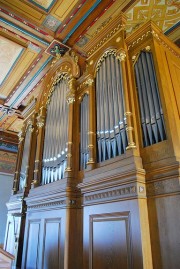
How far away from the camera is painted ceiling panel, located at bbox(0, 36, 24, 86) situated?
16.0ft

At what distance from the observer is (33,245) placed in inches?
143

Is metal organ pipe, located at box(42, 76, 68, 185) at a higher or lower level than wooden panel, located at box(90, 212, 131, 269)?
higher

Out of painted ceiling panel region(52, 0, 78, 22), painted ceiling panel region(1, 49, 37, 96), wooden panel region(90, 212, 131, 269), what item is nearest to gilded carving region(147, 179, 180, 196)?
wooden panel region(90, 212, 131, 269)

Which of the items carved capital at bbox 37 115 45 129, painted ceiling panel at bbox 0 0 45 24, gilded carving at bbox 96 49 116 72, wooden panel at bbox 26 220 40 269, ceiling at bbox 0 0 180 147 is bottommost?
wooden panel at bbox 26 220 40 269

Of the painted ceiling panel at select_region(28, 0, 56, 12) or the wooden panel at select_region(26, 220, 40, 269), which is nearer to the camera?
the wooden panel at select_region(26, 220, 40, 269)

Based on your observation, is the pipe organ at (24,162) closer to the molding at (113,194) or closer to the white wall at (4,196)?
the molding at (113,194)

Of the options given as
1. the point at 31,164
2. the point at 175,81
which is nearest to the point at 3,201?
the point at 31,164

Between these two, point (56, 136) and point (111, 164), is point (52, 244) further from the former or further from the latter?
point (56, 136)

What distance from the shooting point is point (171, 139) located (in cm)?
A: 225

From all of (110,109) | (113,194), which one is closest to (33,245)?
(113,194)

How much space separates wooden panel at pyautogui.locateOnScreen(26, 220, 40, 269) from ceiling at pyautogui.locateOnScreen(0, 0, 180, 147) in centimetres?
321

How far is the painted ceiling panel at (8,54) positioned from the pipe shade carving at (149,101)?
313 cm

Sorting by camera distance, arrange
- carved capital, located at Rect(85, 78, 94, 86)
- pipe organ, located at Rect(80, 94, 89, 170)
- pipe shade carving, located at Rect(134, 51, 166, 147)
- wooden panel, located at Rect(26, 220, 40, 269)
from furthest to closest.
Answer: carved capital, located at Rect(85, 78, 94, 86), wooden panel, located at Rect(26, 220, 40, 269), pipe organ, located at Rect(80, 94, 89, 170), pipe shade carving, located at Rect(134, 51, 166, 147)

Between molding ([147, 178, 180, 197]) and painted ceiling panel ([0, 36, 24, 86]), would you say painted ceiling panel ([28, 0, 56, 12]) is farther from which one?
molding ([147, 178, 180, 197])
